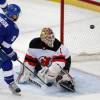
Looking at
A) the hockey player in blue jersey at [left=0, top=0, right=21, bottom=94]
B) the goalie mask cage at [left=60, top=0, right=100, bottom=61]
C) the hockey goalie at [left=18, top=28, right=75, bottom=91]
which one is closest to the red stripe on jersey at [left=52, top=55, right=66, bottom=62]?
the hockey goalie at [left=18, top=28, right=75, bottom=91]

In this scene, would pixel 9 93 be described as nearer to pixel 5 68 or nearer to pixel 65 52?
pixel 5 68

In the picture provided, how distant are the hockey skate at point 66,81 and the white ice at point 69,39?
36 millimetres

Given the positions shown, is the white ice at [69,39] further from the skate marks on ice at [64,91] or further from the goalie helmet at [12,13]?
the goalie helmet at [12,13]

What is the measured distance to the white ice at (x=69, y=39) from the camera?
10.5ft

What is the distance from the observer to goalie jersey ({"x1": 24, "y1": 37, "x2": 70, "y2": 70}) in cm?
341

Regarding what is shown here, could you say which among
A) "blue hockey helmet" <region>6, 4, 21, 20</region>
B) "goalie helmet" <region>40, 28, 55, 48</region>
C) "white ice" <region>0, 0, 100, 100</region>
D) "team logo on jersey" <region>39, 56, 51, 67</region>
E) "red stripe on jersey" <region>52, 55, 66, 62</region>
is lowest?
"white ice" <region>0, 0, 100, 100</region>

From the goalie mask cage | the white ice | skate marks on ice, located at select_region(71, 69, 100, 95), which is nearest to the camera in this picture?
the white ice

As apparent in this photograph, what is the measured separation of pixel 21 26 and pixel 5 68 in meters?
2.02

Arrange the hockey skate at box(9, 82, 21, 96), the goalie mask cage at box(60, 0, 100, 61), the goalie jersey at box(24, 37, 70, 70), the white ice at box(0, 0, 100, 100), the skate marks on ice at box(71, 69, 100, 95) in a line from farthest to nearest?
1. the goalie mask cage at box(60, 0, 100, 61)
2. the goalie jersey at box(24, 37, 70, 70)
3. the skate marks on ice at box(71, 69, 100, 95)
4. the white ice at box(0, 0, 100, 100)
5. the hockey skate at box(9, 82, 21, 96)

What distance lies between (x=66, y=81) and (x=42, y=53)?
261 mm

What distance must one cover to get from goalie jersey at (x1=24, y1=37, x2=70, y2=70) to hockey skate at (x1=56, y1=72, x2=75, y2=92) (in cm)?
11

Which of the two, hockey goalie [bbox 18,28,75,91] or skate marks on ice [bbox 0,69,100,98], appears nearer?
skate marks on ice [bbox 0,69,100,98]

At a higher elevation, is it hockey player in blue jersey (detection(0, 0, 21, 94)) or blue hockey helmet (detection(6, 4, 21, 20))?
blue hockey helmet (detection(6, 4, 21, 20))

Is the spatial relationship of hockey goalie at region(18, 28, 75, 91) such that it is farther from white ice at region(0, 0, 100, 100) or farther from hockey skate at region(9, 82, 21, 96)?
hockey skate at region(9, 82, 21, 96)
